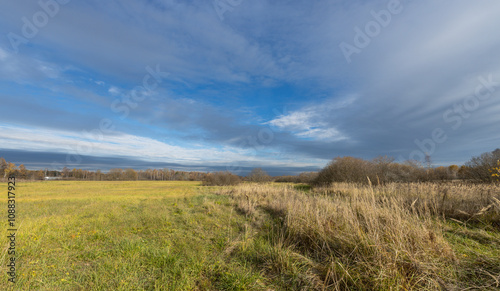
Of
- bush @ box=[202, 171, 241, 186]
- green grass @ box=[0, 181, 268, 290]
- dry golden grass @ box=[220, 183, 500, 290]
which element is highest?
dry golden grass @ box=[220, 183, 500, 290]

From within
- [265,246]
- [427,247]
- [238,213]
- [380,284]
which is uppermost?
[427,247]

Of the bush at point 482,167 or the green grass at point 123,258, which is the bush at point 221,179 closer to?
the bush at point 482,167

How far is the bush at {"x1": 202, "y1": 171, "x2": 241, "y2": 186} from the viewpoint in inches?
2122

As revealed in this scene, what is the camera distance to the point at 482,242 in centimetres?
559

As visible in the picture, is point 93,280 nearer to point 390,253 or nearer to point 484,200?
point 390,253

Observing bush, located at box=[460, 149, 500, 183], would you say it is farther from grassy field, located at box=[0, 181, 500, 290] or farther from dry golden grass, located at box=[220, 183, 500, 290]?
dry golden grass, located at box=[220, 183, 500, 290]

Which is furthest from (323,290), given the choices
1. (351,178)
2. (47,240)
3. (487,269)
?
(351,178)

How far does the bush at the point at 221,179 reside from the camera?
177ft

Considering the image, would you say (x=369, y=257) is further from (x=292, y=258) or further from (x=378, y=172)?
(x=378, y=172)

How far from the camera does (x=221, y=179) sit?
54750mm

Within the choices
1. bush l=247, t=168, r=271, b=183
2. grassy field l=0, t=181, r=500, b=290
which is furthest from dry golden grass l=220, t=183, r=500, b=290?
bush l=247, t=168, r=271, b=183

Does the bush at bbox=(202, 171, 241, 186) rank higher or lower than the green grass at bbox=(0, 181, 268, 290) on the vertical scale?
lower

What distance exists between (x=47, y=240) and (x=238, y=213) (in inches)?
320

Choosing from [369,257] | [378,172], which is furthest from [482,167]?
[369,257]
